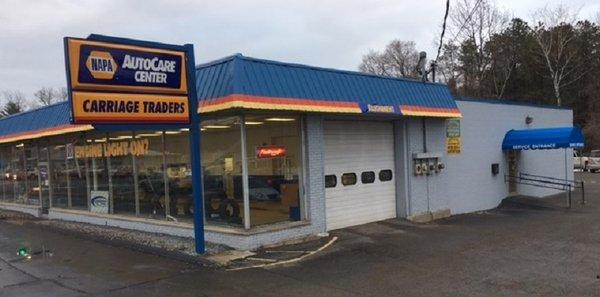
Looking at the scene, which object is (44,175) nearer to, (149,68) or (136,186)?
(136,186)

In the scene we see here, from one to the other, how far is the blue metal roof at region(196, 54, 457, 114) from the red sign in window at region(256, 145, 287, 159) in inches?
50.5

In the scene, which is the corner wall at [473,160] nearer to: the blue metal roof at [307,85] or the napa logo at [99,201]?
the blue metal roof at [307,85]

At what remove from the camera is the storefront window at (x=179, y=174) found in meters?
13.0

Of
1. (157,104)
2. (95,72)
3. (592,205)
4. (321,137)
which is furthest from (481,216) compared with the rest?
(95,72)

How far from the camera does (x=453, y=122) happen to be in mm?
17047

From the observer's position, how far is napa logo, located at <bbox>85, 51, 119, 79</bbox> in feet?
30.7

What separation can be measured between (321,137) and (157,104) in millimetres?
4182

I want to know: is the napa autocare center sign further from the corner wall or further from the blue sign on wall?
the corner wall

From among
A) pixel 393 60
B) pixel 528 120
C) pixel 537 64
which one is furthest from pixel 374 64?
pixel 528 120

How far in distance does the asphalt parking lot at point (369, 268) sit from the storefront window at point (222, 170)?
6.15 ft

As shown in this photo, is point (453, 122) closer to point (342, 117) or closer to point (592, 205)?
point (342, 117)

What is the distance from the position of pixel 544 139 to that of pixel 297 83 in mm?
10295

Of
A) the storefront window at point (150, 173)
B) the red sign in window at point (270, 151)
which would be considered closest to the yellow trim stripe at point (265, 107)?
the red sign in window at point (270, 151)

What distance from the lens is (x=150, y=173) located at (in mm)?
14102
